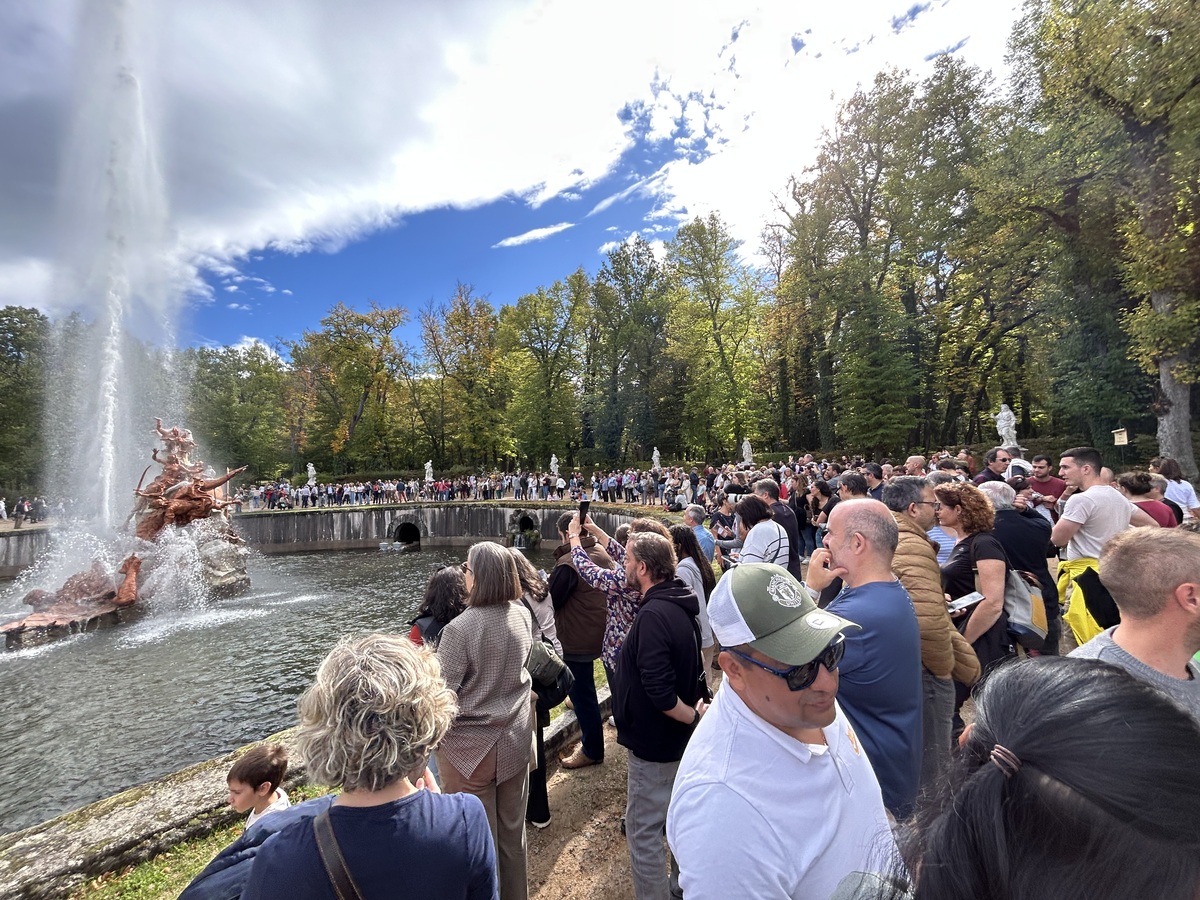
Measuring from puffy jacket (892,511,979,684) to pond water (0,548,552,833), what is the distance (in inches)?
317

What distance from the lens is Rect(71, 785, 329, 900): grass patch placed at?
319 centimetres

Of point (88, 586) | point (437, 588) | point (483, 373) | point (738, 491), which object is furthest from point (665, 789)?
point (483, 373)

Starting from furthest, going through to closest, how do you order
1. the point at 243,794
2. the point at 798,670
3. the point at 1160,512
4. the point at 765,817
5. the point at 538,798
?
the point at 1160,512 < the point at 538,798 < the point at 243,794 < the point at 798,670 < the point at 765,817

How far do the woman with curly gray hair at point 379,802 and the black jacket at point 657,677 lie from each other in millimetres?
1310

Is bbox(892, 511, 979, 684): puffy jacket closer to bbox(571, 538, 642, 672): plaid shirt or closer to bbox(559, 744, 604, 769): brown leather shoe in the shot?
bbox(571, 538, 642, 672): plaid shirt

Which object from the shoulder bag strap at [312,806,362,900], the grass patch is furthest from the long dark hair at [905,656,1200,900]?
the grass patch

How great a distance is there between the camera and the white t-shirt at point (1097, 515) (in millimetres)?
4086

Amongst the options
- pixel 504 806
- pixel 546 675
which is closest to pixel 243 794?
pixel 504 806

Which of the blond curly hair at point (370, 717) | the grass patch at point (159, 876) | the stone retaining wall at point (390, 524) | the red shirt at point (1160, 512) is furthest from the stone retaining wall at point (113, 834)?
the stone retaining wall at point (390, 524)

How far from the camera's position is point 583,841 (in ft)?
12.2

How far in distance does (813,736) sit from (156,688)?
1135 cm

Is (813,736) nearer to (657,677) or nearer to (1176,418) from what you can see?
(657,677)

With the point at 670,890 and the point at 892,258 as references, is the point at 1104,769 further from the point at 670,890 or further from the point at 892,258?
the point at 892,258

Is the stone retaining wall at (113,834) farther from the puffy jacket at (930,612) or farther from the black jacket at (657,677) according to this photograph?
the puffy jacket at (930,612)
